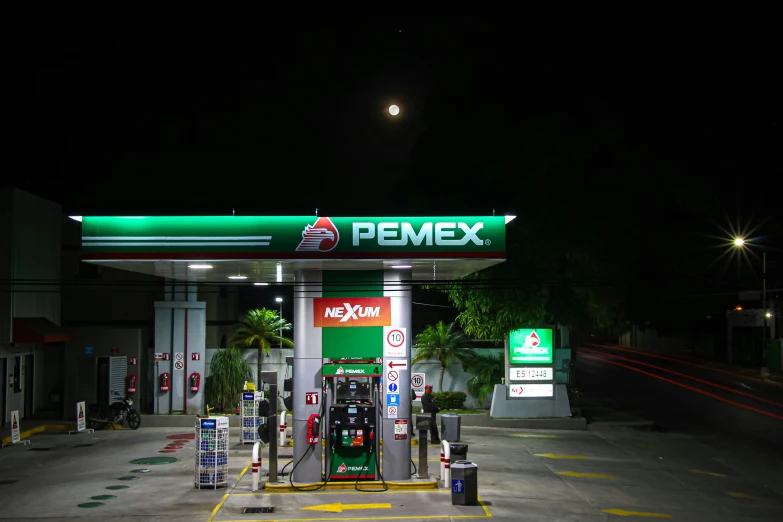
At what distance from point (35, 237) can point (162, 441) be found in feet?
31.6

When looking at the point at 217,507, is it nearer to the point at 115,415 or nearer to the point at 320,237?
the point at 320,237

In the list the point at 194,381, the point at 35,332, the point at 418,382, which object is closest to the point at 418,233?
the point at 418,382

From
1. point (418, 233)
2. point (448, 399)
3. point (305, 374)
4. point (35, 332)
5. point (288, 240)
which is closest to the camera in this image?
point (288, 240)

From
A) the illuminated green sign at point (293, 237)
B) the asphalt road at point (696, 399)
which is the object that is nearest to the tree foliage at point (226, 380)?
the illuminated green sign at point (293, 237)

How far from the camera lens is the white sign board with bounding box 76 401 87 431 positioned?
2339 cm

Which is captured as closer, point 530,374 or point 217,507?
point 217,507

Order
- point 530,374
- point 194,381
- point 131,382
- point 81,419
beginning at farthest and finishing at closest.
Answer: point 194,381, point 131,382, point 530,374, point 81,419

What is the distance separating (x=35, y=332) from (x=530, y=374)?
16306 mm

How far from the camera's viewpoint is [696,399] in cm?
3462

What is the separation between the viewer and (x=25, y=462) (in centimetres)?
1852

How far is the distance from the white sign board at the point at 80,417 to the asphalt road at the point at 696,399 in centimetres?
1897

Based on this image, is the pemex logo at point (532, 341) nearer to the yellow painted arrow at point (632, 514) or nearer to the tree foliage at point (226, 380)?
the tree foliage at point (226, 380)

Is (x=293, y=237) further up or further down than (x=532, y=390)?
further up

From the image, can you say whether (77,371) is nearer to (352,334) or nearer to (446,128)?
(352,334)
